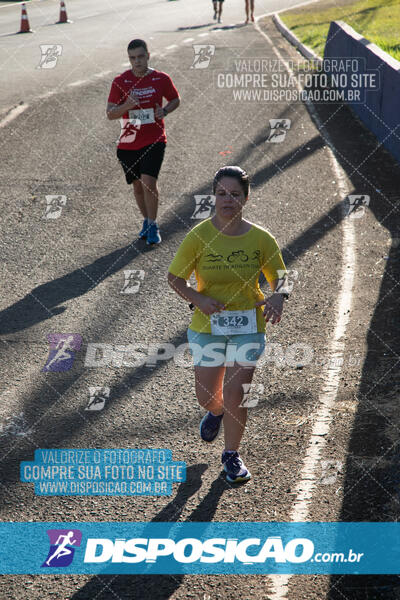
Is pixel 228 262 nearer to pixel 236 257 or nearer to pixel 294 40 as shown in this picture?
pixel 236 257

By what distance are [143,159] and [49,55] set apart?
1390cm

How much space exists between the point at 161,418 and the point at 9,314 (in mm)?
2334

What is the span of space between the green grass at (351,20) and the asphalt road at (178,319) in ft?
24.8

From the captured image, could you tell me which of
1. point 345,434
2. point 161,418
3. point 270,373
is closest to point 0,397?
point 161,418

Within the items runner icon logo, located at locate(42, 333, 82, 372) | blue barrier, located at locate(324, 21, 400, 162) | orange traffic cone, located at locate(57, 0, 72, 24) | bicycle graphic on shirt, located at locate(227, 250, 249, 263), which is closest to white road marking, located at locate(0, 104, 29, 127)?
blue barrier, located at locate(324, 21, 400, 162)

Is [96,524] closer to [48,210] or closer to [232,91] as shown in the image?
[48,210]

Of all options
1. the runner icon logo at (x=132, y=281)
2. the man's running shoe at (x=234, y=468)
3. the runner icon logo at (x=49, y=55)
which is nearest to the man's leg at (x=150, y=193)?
the runner icon logo at (x=132, y=281)

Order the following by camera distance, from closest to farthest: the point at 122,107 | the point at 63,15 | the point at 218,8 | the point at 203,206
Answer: the point at 122,107 < the point at 203,206 < the point at 63,15 < the point at 218,8

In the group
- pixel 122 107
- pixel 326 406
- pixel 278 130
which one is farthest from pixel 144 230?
pixel 278 130

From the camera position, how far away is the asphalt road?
15.2 ft

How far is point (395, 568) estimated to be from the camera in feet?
13.6

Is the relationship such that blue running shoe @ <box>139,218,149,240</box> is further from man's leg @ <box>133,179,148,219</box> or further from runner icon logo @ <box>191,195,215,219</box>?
runner icon logo @ <box>191,195,215,219</box>

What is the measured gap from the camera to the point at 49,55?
70.1ft

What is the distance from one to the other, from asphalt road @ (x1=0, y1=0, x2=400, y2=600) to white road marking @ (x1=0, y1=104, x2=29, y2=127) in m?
0.15
